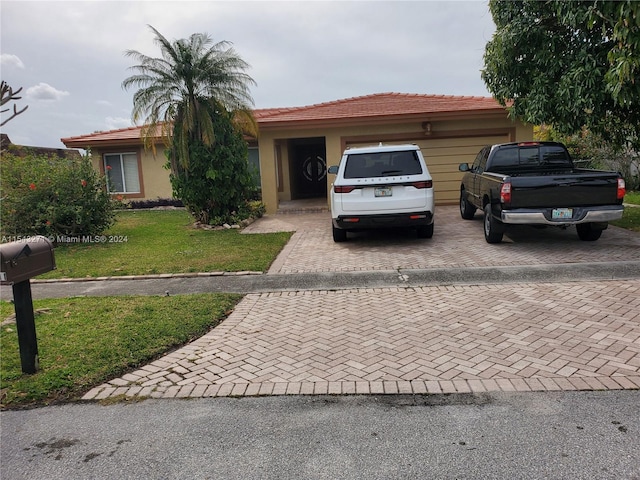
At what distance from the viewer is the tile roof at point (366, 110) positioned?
14.3m

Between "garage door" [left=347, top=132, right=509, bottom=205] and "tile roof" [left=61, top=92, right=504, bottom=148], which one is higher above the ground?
"tile roof" [left=61, top=92, right=504, bottom=148]

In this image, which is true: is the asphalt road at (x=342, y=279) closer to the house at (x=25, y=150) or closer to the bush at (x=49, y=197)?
the house at (x=25, y=150)

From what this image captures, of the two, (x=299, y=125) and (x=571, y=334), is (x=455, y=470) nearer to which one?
(x=571, y=334)

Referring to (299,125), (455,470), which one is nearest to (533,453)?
(455,470)

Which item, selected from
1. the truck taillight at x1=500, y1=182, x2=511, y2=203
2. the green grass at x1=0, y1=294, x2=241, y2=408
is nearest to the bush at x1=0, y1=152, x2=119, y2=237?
the green grass at x1=0, y1=294, x2=241, y2=408

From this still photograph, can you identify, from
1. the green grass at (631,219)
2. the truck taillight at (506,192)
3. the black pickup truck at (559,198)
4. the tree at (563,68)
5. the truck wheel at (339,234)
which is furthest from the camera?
the green grass at (631,219)

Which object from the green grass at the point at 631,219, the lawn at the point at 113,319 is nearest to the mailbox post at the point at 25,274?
the lawn at the point at 113,319

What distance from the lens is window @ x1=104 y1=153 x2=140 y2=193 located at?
61.6ft

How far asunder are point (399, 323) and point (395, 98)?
14639mm

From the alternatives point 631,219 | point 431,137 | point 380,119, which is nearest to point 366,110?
point 380,119

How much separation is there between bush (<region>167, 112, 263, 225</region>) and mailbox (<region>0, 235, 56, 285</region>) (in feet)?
27.7

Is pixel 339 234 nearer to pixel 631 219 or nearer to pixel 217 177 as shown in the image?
pixel 217 177

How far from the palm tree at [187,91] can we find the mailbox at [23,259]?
28.3ft

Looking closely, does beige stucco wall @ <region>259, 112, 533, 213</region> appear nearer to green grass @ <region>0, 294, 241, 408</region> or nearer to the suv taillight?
the suv taillight
